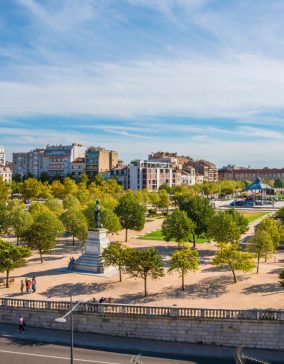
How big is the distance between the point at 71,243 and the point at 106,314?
97.8 ft

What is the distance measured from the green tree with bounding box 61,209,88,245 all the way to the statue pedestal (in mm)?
6254

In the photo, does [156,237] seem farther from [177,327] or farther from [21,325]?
[21,325]

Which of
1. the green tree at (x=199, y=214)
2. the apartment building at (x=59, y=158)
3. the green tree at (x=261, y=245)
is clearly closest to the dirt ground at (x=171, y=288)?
the green tree at (x=261, y=245)

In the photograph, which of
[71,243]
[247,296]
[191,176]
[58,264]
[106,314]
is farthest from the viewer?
[191,176]

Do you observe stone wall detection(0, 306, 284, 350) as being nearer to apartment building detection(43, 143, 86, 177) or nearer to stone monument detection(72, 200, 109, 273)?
stone monument detection(72, 200, 109, 273)

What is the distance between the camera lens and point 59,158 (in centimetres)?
15162

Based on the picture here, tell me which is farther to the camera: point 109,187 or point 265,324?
point 109,187

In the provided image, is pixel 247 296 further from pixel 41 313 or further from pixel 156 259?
pixel 41 313

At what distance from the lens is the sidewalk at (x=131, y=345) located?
21.8 meters

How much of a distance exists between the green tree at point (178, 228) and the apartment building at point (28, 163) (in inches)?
4663

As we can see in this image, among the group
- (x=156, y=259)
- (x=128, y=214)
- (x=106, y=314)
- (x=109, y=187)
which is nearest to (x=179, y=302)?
(x=156, y=259)

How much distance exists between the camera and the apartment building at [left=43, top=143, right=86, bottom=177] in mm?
150125

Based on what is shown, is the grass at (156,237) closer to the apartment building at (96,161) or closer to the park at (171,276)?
the park at (171,276)

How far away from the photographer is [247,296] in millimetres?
29734
